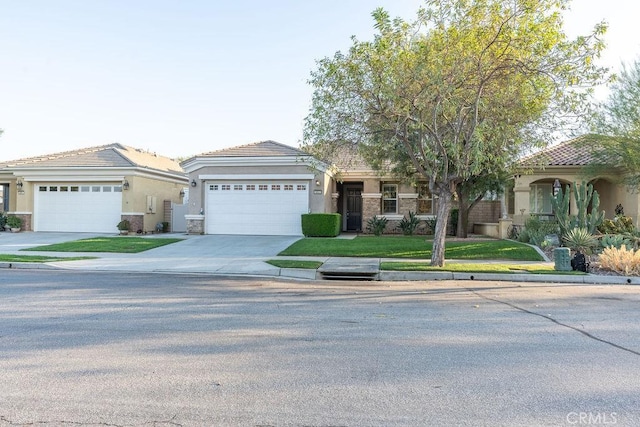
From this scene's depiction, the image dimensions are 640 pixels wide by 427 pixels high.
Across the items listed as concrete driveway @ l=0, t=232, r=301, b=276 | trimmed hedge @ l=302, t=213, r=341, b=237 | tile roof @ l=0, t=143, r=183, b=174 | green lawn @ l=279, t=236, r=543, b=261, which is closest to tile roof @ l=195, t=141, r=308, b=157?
trimmed hedge @ l=302, t=213, r=341, b=237

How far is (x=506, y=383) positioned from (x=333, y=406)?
5.97ft

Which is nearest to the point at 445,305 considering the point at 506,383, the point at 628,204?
the point at 506,383

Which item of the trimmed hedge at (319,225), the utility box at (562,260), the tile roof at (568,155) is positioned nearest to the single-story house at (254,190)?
the trimmed hedge at (319,225)

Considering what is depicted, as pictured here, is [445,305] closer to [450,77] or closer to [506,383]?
[506,383]

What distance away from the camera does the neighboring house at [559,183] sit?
2084 cm

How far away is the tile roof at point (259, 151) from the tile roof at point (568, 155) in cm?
1040

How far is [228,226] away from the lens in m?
23.1

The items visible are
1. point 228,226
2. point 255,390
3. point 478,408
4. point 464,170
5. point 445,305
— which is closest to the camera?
point 478,408

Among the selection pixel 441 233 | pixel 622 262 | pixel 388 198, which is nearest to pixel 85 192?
pixel 388 198

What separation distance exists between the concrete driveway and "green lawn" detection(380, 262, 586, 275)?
11.6ft

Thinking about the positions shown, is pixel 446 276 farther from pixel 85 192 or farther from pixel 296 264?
pixel 85 192

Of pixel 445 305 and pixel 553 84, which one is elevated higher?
pixel 553 84

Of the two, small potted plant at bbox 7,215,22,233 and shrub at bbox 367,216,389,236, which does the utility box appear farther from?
small potted plant at bbox 7,215,22,233

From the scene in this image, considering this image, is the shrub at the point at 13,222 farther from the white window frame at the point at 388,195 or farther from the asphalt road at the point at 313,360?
the white window frame at the point at 388,195
